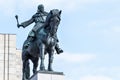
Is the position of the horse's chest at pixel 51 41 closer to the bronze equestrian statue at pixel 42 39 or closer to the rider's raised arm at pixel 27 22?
the bronze equestrian statue at pixel 42 39

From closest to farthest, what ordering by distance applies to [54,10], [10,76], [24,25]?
1. [54,10]
2. [24,25]
3. [10,76]

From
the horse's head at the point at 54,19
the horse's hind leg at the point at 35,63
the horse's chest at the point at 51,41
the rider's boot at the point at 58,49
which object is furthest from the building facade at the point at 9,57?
the horse's head at the point at 54,19

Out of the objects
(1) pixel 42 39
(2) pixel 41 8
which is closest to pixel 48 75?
(1) pixel 42 39

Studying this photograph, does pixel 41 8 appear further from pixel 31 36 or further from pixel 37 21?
pixel 31 36

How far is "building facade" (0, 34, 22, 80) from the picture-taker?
69562 mm

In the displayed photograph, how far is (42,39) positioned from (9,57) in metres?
37.9

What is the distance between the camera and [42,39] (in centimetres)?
3253

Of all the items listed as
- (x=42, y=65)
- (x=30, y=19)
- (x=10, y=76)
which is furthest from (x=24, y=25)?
(x=10, y=76)

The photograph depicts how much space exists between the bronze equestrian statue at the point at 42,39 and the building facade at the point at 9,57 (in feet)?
116

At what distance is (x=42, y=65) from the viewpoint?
1272 inches

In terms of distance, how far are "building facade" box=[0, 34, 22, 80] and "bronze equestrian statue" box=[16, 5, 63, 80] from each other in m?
35.4

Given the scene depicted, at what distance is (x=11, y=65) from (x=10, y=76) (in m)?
1.24

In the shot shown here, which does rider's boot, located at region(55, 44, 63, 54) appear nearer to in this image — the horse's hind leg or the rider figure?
the rider figure

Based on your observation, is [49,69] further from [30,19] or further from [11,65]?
[11,65]
